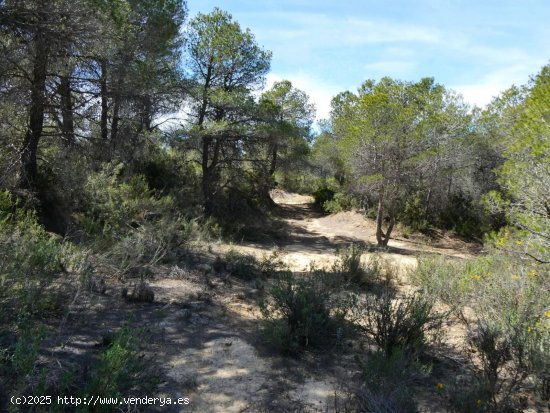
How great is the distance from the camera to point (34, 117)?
8227mm

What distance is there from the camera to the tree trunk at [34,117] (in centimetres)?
731

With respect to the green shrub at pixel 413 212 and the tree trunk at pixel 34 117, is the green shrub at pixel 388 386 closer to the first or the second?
the tree trunk at pixel 34 117

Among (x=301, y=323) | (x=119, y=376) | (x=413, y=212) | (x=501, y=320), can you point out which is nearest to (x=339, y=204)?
(x=413, y=212)

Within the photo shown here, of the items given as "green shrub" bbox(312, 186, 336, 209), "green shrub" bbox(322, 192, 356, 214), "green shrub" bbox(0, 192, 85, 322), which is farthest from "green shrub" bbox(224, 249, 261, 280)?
"green shrub" bbox(312, 186, 336, 209)

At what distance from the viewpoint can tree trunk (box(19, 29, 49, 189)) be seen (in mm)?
7312

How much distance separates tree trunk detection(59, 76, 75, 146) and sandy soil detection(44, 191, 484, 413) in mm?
4240

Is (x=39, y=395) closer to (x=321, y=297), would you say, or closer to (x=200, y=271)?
(x=321, y=297)

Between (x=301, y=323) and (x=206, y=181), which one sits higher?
(x=206, y=181)

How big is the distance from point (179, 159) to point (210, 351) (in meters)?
12.8

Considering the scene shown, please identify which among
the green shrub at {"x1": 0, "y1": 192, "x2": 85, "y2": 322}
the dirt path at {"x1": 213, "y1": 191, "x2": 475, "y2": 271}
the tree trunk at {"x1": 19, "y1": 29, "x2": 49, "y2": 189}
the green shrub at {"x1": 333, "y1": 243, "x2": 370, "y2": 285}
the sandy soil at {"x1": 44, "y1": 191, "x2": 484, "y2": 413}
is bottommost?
the dirt path at {"x1": 213, "y1": 191, "x2": 475, "y2": 271}

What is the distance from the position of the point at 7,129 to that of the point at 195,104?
24.4ft

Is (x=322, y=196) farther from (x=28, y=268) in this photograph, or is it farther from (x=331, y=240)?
(x=28, y=268)

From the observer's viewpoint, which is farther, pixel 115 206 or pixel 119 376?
pixel 115 206

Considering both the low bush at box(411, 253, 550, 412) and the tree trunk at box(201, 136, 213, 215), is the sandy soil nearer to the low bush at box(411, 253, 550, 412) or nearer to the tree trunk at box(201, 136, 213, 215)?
the low bush at box(411, 253, 550, 412)
